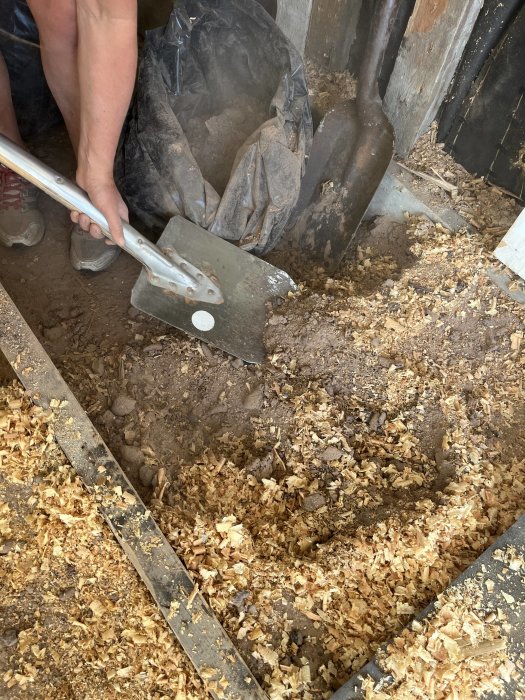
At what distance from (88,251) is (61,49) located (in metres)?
0.68

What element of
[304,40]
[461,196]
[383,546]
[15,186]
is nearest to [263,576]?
[383,546]

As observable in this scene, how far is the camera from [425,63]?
2.13m

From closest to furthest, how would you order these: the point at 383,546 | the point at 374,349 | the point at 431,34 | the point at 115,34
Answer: the point at 115,34, the point at 383,546, the point at 374,349, the point at 431,34

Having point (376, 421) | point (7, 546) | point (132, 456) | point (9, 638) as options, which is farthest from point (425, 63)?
point (9, 638)

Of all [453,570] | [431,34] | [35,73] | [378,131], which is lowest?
[453,570]

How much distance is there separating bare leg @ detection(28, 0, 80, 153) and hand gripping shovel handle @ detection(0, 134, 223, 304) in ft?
1.40

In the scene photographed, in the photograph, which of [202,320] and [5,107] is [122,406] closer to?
[202,320]

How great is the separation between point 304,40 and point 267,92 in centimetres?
47

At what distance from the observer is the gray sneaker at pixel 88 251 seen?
214 centimetres

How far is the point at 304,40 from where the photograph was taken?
2.46 metres

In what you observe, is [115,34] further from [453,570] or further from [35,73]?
[453,570]

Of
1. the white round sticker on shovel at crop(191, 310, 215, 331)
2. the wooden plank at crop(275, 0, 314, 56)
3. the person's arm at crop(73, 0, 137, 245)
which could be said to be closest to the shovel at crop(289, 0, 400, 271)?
the wooden plank at crop(275, 0, 314, 56)

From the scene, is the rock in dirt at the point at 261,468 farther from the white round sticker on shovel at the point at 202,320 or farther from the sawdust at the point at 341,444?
the white round sticker on shovel at the point at 202,320

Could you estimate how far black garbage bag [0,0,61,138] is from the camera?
2.29 m
